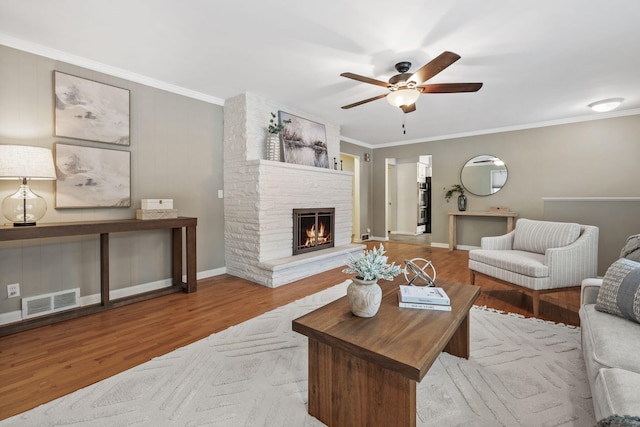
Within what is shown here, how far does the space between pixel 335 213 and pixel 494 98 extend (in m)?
2.73

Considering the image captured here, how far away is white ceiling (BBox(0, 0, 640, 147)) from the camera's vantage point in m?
2.03

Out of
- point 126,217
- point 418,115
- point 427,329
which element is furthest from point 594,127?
point 126,217

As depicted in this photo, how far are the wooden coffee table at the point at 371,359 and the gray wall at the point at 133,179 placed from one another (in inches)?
102

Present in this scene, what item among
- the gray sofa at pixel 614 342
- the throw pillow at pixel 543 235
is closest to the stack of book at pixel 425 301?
the gray sofa at pixel 614 342

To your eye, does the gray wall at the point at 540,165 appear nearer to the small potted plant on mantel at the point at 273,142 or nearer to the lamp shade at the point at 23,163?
the small potted plant on mantel at the point at 273,142

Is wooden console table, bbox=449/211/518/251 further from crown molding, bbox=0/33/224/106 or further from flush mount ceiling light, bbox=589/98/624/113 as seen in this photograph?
crown molding, bbox=0/33/224/106

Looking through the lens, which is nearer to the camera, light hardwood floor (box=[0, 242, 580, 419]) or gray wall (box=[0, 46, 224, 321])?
light hardwood floor (box=[0, 242, 580, 419])

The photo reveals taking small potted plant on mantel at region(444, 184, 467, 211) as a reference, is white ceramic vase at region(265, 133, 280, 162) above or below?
above

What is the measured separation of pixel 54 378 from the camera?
5.61 feet

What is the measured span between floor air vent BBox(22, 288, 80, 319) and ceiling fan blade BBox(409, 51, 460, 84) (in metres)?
3.74

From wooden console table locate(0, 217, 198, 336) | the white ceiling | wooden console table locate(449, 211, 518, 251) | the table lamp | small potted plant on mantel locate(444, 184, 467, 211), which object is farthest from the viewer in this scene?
small potted plant on mantel locate(444, 184, 467, 211)

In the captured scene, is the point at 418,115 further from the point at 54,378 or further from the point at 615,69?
the point at 54,378

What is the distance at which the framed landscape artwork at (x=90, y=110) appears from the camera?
2646 millimetres

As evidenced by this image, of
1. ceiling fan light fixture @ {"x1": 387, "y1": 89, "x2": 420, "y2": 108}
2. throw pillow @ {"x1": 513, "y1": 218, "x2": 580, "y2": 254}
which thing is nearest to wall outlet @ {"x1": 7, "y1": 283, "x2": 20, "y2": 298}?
ceiling fan light fixture @ {"x1": 387, "y1": 89, "x2": 420, "y2": 108}
